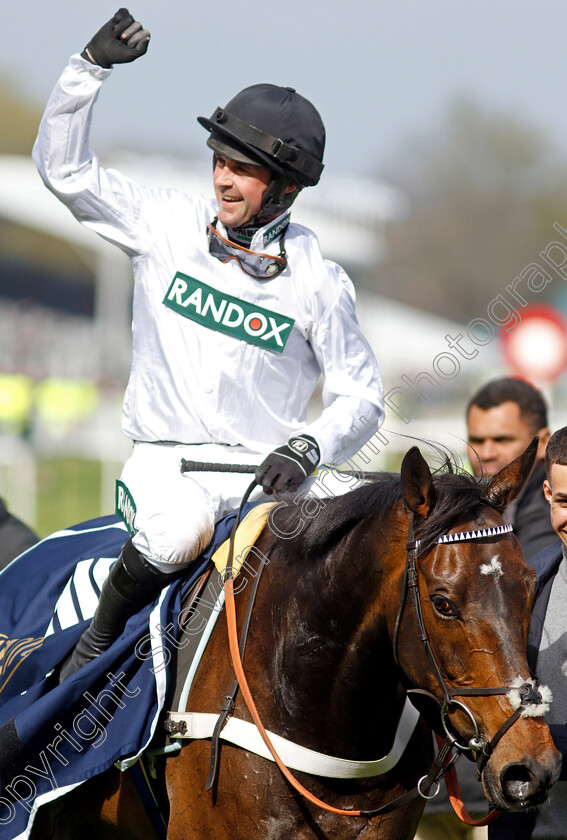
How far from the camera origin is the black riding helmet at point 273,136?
325 centimetres

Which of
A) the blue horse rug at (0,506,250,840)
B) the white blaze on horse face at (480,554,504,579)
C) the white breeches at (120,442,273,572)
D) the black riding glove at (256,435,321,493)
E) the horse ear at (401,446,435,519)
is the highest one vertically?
the horse ear at (401,446,435,519)

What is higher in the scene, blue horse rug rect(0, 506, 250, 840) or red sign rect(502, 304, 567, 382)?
red sign rect(502, 304, 567, 382)

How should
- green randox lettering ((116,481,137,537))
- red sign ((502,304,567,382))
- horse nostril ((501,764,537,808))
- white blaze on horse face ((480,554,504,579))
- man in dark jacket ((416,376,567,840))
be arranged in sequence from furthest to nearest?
red sign ((502,304,567,382)), man in dark jacket ((416,376,567,840)), green randox lettering ((116,481,137,537)), white blaze on horse face ((480,554,504,579)), horse nostril ((501,764,537,808))

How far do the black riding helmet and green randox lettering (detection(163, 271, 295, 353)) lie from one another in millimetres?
322

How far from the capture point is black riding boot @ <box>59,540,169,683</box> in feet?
9.87

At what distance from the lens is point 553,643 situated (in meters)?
3.05

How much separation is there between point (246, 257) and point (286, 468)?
0.82m

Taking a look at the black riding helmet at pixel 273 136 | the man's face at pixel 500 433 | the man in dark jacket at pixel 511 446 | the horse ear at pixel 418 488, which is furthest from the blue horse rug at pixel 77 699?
the man's face at pixel 500 433

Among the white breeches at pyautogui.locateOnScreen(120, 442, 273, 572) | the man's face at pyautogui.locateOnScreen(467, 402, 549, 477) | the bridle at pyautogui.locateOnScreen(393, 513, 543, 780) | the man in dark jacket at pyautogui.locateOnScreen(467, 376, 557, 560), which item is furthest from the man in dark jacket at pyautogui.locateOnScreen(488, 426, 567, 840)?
the man's face at pyautogui.locateOnScreen(467, 402, 549, 477)

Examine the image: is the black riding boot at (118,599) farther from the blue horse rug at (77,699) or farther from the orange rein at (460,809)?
the orange rein at (460,809)

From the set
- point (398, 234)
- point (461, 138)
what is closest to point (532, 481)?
point (398, 234)

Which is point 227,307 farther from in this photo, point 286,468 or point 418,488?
point 418,488

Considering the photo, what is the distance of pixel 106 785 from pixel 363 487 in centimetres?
134

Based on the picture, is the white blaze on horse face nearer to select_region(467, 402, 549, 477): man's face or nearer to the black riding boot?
the black riding boot
